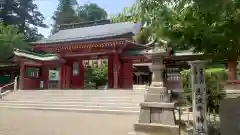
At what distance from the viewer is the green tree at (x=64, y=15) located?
189 feet

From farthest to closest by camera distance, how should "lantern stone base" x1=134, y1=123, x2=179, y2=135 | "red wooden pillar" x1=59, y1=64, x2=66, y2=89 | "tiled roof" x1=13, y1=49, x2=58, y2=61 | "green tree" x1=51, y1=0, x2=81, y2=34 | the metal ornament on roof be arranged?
"green tree" x1=51, y1=0, x2=81, y2=34 < "tiled roof" x1=13, y1=49, x2=58, y2=61 < "red wooden pillar" x1=59, y1=64, x2=66, y2=89 < "lantern stone base" x1=134, y1=123, x2=179, y2=135 < the metal ornament on roof

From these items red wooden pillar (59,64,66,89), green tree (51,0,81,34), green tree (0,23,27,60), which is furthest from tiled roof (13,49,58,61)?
green tree (51,0,81,34)

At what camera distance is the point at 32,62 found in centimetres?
2238

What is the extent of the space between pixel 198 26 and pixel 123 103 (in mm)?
8501

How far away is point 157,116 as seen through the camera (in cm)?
752

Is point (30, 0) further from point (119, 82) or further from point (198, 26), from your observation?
point (198, 26)

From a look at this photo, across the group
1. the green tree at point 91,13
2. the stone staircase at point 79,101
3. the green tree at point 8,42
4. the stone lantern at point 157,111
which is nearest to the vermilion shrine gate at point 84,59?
the stone staircase at point 79,101

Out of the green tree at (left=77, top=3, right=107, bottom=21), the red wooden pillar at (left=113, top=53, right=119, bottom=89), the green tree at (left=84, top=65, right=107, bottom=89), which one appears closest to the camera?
the red wooden pillar at (left=113, top=53, right=119, bottom=89)

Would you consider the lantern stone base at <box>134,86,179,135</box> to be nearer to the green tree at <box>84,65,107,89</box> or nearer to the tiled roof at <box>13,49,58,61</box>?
the tiled roof at <box>13,49,58,61</box>

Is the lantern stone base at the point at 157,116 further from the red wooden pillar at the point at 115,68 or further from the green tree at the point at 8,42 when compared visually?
the green tree at the point at 8,42

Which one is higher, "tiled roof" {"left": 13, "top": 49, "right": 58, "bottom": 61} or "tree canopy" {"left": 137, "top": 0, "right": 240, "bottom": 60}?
"tiled roof" {"left": 13, "top": 49, "right": 58, "bottom": 61}

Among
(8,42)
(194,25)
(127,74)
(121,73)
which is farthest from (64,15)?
(194,25)

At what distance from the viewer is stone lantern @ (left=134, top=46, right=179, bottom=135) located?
287 inches

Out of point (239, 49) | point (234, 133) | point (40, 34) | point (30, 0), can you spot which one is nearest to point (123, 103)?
point (234, 133)
